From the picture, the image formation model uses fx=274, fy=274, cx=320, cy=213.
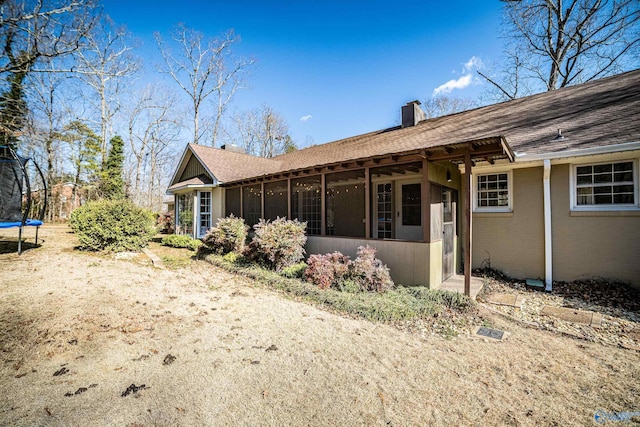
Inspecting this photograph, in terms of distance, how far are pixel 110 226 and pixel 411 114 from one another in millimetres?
12723

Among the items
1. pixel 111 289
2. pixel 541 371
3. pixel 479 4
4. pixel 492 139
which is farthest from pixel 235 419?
pixel 479 4

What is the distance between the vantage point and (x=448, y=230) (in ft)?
23.4

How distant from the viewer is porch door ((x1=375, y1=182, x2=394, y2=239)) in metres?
10.0

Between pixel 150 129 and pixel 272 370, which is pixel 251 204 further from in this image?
pixel 150 129

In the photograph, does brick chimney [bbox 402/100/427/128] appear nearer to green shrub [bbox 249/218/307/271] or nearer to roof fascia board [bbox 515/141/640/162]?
roof fascia board [bbox 515/141/640/162]

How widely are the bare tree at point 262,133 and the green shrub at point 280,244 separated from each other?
22.4 metres

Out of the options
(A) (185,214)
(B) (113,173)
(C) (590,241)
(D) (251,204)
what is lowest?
(C) (590,241)

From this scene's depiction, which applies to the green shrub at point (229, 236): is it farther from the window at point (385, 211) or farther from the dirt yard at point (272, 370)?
the window at point (385, 211)

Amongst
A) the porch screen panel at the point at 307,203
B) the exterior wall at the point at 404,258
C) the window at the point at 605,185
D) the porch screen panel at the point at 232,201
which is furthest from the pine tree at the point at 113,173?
the window at the point at 605,185

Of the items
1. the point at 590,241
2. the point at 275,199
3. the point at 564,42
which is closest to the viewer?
the point at 590,241

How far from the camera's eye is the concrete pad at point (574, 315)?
15.1 ft

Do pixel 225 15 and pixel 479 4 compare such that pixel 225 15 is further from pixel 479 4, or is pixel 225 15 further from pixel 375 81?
pixel 479 4

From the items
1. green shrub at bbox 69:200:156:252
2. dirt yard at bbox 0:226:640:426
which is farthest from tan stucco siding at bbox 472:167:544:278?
green shrub at bbox 69:200:156:252

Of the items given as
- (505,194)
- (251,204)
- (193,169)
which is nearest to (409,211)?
(505,194)
